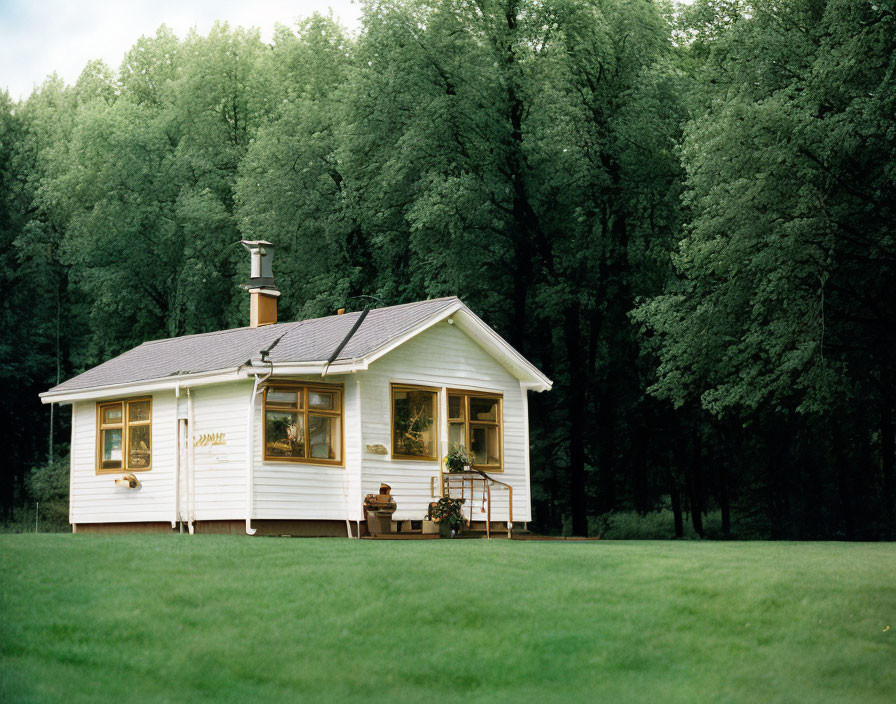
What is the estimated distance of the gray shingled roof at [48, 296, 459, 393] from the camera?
76.1 feet

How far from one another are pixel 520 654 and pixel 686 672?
1.53m

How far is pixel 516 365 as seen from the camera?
2581 cm

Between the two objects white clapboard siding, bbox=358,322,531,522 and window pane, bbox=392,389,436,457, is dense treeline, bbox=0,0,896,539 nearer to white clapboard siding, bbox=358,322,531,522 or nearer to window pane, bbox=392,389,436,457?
white clapboard siding, bbox=358,322,531,522

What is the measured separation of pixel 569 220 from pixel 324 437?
51.7 feet

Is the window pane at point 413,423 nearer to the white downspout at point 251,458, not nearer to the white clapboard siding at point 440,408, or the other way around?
the white clapboard siding at point 440,408

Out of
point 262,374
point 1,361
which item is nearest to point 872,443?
point 262,374

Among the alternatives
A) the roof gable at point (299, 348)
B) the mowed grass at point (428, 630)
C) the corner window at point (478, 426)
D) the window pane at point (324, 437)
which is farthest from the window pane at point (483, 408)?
the mowed grass at point (428, 630)

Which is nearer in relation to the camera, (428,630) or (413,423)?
(428,630)

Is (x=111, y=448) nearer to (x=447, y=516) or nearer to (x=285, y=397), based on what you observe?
(x=285, y=397)

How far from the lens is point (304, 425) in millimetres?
22719

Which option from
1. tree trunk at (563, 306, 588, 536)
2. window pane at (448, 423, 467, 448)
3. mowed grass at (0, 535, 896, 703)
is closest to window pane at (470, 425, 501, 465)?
window pane at (448, 423, 467, 448)

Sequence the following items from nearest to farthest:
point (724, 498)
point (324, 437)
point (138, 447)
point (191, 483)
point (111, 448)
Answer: point (324, 437), point (191, 483), point (138, 447), point (111, 448), point (724, 498)

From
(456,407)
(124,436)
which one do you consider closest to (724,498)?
(456,407)

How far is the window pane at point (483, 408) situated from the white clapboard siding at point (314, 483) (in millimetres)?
3199
